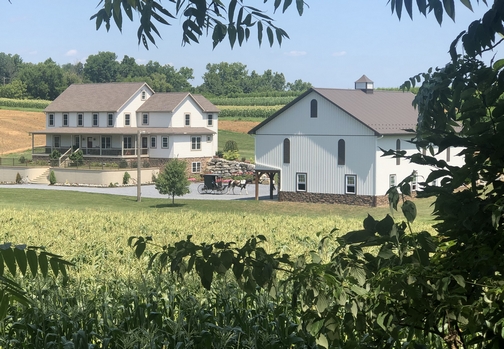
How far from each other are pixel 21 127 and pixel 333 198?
50829 millimetres

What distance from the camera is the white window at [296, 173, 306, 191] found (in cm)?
4578

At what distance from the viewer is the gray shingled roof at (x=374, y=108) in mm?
43875

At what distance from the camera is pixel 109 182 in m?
52.7

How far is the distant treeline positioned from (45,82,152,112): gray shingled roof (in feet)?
132

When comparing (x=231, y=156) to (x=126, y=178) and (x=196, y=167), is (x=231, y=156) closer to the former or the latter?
(x=196, y=167)

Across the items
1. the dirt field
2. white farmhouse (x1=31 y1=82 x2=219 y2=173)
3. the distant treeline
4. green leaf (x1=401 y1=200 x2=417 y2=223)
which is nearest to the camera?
green leaf (x1=401 y1=200 x2=417 y2=223)

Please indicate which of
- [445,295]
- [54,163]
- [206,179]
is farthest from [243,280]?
[54,163]

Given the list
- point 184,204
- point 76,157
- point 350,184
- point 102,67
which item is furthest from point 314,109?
point 102,67

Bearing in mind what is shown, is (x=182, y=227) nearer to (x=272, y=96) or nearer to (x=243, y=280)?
(x=243, y=280)

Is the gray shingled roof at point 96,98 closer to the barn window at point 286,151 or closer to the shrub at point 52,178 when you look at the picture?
the shrub at point 52,178

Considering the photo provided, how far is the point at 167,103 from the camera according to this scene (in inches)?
2463

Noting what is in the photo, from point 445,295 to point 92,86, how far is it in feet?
220

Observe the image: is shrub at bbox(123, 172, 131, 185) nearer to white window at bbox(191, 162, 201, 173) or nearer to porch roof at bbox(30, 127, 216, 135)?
porch roof at bbox(30, 127, 216, 135)

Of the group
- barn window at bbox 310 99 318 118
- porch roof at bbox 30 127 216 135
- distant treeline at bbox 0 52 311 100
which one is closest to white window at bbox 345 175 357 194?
barn window at bbox 310 99 318 118
